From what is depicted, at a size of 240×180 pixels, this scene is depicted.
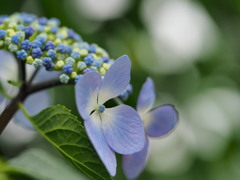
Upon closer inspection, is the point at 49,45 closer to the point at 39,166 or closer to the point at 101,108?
the point at 101,108

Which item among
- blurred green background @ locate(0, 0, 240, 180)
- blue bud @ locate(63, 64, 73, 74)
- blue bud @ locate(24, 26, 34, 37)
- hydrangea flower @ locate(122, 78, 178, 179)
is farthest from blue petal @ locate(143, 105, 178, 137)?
blurred green background @ locate(0, 0, 240, 180)

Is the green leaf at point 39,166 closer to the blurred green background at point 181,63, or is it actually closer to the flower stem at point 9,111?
the flower stem at point 9,111

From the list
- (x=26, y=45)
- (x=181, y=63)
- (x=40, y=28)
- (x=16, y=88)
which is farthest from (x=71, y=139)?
(x=181, y=63)

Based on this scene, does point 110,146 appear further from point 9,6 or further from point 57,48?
point 9,6

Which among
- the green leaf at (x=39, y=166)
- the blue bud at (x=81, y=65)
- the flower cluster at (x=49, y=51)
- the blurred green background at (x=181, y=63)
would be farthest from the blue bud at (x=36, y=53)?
the blurred green background at (x=181, y=63)

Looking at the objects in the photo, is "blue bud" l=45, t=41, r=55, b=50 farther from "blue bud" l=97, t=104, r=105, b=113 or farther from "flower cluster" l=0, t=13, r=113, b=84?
"blue bud" l=97, t=104, r=105, b=113
